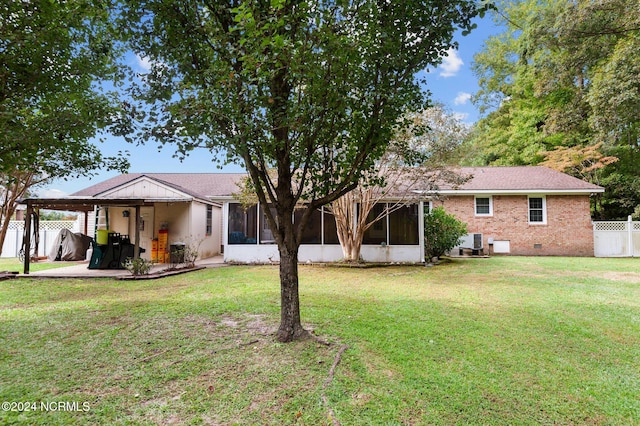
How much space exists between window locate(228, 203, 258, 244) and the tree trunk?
908 centimetres

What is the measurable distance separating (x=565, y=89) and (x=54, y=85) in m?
23.9

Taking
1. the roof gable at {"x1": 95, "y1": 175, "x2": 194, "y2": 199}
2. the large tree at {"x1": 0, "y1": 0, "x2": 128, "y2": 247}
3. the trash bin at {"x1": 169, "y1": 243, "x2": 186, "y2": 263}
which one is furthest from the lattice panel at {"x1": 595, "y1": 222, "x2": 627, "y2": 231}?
the large tree at {"x1": 0, "y1": 0, "x2": 128, "y2": 247}

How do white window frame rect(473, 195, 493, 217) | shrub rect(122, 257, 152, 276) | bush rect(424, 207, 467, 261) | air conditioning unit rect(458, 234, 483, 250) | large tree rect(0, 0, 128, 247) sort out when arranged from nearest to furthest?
large tree rect(0, 0, 128, 247)
shrub rect(122, 257, 152, 276)
bush rect(424, 207, 467, 261)
air conditioning unit rect(458, 234, 483, 250)
white window frame rect(473, 195, 493, 217)

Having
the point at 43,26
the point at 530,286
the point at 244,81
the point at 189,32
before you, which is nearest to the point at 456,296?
the point at 530,286

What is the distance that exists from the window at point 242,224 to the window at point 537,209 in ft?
43.3

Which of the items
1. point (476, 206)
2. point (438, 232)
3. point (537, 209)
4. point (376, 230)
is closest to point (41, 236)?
point (376, 230)

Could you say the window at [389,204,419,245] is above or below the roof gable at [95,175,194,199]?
below

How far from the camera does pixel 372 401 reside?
2.85m

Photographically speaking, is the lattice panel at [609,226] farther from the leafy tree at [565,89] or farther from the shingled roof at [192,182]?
the shingled roof at [192,182]

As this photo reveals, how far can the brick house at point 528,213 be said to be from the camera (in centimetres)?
1625

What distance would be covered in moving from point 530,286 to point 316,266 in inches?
259

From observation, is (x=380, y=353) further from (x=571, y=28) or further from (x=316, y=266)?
(x=571, y=28)

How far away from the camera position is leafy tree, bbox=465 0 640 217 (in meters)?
10.9

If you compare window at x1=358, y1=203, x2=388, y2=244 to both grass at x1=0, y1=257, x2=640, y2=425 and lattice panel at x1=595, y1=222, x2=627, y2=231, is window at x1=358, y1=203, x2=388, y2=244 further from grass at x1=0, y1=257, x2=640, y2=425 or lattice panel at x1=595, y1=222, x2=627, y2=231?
lattice panel at x1=595, y1=222, x2=627, y2=231
